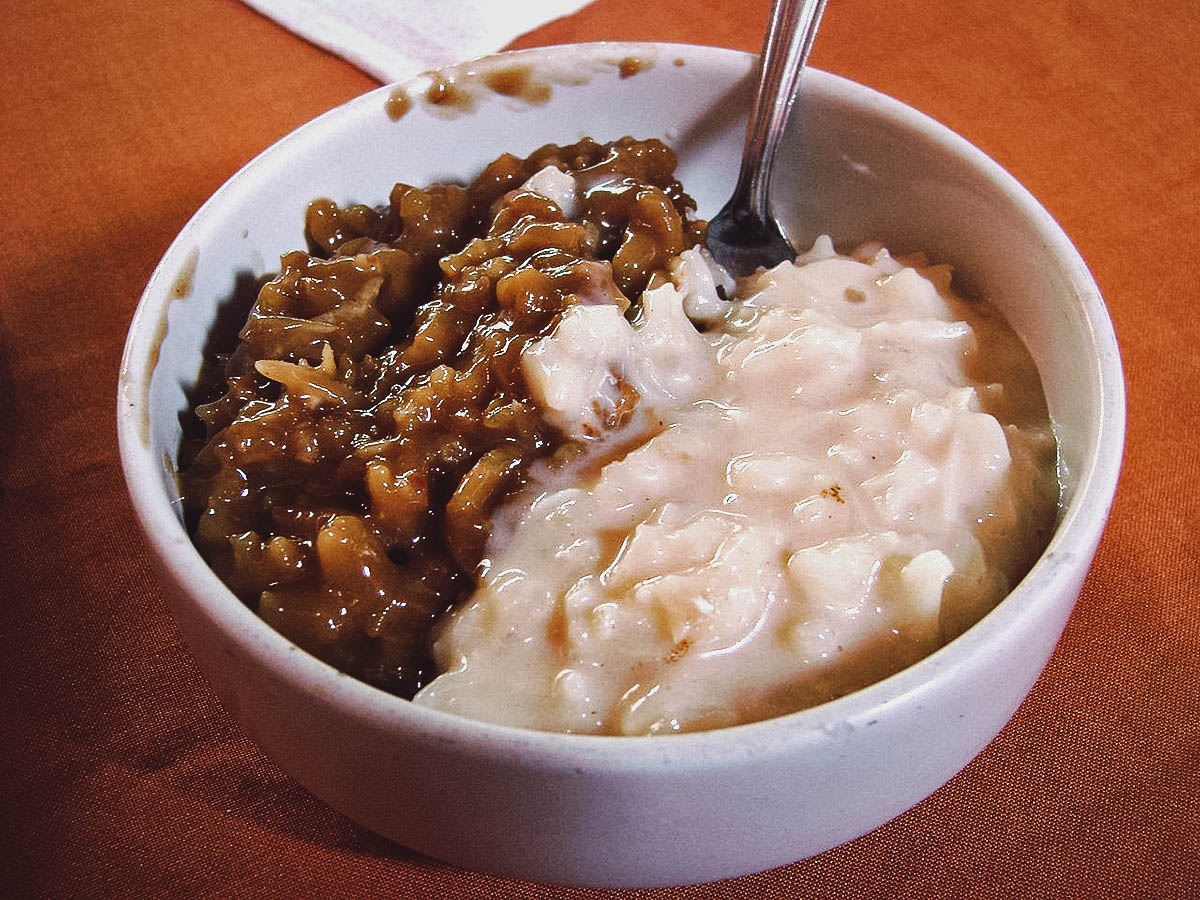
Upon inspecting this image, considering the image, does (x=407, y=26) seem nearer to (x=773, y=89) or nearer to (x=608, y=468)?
(x=773, y=89)

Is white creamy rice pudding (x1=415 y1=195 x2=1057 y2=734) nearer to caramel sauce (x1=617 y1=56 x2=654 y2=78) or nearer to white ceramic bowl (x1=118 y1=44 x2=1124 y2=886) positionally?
white ceramic bowl (x1=118 y1=44 x2=1124 y2=886)

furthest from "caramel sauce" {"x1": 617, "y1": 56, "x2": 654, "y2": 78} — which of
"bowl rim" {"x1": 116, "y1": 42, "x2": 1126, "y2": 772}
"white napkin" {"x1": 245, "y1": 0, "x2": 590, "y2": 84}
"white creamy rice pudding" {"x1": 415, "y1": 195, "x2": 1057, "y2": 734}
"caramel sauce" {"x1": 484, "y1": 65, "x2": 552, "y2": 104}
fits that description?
"white napkin" {"x1": 245, "y1": 0, "x2": 590, "y2": 84}

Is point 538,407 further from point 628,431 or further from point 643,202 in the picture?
point 643,202

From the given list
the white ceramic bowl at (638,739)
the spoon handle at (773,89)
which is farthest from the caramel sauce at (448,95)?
the spoon handle at (773,89)

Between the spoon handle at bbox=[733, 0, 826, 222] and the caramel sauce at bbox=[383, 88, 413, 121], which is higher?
the spoon handle at bbox=[733, 0, 826, 222]

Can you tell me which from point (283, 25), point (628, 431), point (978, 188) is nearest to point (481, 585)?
point (628, 431)

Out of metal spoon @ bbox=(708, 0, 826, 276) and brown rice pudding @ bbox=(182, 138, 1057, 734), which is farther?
metal spoon @ bbox=(708, 0, 826, 276)

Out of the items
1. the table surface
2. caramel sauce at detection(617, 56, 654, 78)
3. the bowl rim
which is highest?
caramel sauce at detection(617, 56, 654, 78)
